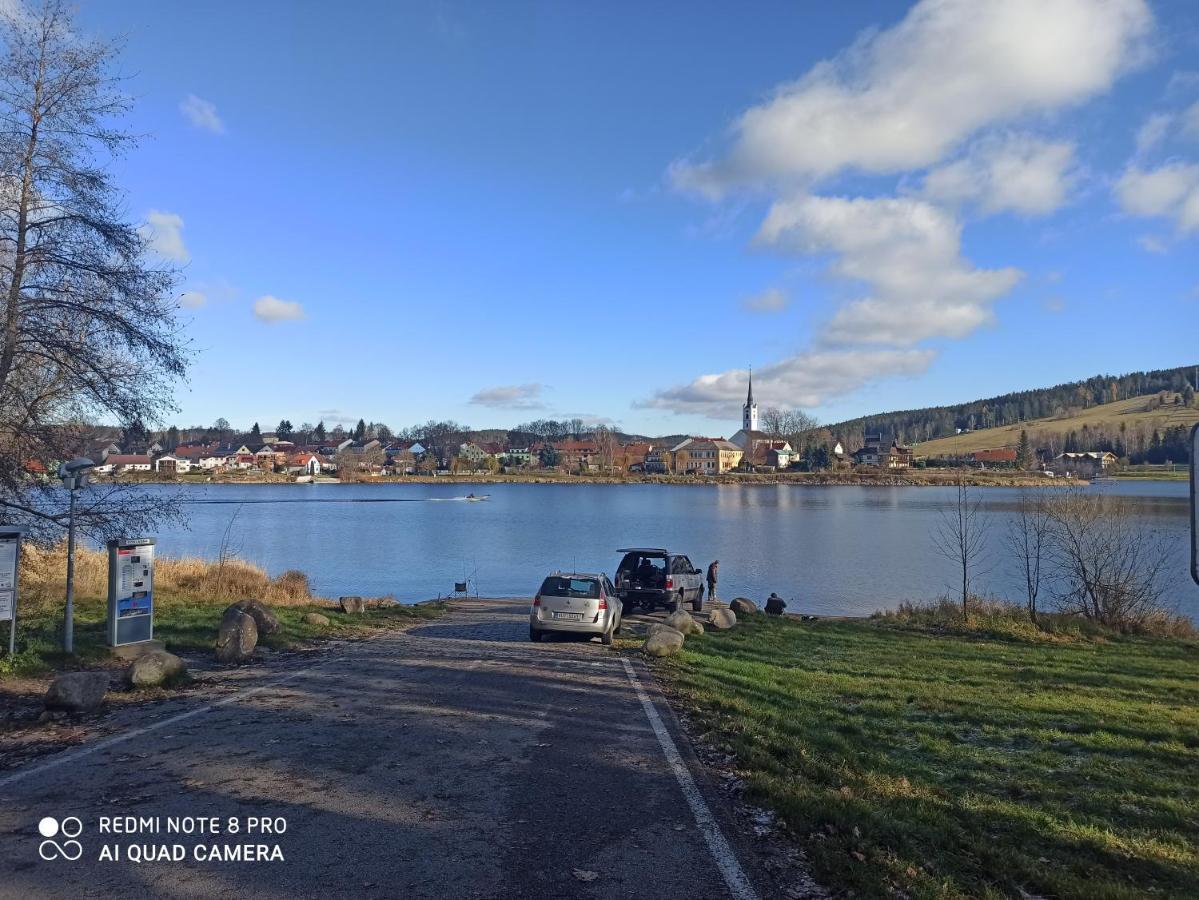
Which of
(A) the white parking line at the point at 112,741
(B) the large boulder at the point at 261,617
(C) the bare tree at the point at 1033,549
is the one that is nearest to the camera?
(A) the white parking line at the point at 112,741

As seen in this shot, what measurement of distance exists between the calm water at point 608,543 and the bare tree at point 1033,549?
107cm

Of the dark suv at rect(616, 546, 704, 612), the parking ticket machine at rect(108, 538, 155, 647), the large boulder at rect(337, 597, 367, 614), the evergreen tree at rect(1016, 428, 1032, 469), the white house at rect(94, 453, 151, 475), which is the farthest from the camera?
the evergreen tree at rect(1016, 428, 1032, 469)

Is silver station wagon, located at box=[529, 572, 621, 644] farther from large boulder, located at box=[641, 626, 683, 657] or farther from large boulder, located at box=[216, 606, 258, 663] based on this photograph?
large boulder, located at box=[216, 606, 258, 663]

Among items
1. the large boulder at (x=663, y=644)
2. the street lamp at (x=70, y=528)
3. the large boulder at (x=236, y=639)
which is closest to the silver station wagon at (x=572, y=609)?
the large boulder at (x=663, y=644)

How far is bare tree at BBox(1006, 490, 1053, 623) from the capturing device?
23.5m

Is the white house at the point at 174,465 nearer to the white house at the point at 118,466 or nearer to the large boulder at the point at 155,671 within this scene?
the white house at the point at 118,466

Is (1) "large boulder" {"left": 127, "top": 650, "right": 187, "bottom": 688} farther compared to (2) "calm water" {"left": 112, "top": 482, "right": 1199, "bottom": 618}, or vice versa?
(2) "calm water" {"left": 112, "top": 482, "right": 1199, "bottom": 618}

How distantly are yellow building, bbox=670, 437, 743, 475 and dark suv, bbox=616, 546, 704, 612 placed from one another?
479ft

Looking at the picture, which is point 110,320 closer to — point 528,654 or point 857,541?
point 528,654

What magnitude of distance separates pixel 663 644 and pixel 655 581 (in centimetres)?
779

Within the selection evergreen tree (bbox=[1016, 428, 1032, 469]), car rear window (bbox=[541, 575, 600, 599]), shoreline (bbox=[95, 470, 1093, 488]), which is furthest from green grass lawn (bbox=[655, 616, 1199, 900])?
evergreen tree (bbox=[1016, 428, 1032, 469])

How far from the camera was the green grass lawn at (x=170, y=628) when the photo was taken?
10.8 metres

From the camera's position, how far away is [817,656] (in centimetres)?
1529

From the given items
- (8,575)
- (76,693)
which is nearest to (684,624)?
(76,693)
